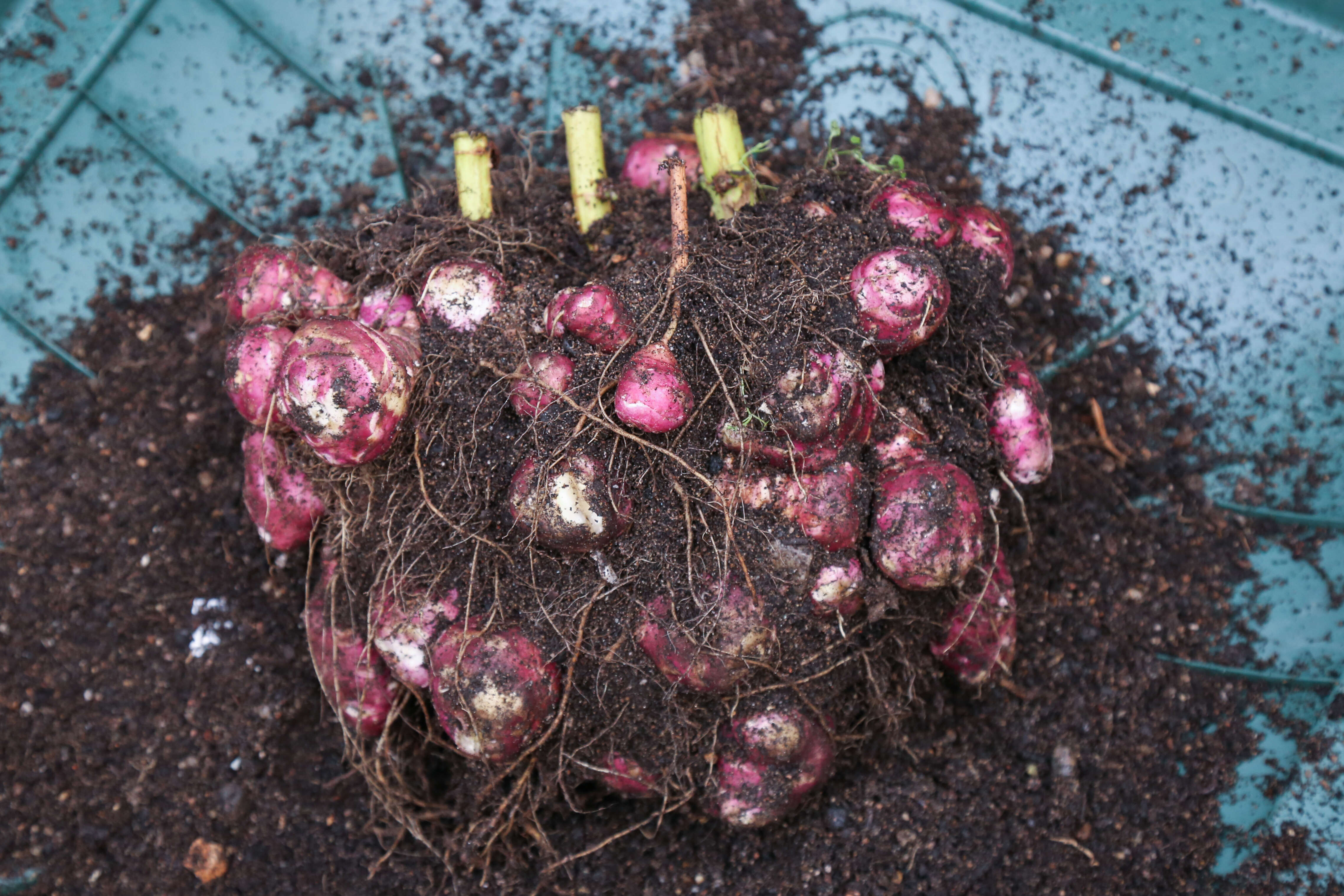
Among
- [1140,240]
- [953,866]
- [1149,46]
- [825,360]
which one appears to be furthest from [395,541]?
[1149,46]

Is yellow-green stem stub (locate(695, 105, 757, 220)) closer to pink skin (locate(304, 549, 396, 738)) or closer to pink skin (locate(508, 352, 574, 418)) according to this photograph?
pink skin (locate(508, 352, 574, 418))

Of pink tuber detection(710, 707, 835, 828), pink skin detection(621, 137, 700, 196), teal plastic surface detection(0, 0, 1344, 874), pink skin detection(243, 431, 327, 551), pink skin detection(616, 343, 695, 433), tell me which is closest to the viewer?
pink skin detection(616, 343, 695, 433)

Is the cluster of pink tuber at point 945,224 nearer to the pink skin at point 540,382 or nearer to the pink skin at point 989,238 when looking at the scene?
the pink skin at point 989,238

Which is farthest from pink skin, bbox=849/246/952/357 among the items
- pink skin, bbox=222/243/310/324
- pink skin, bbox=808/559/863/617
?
pink skin, bbox=222/243/310/324

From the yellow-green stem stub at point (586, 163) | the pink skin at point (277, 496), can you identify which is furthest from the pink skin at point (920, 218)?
the pink skin at point (277, 496)

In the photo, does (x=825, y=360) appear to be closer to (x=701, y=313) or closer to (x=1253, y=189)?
(x=701, y=313)

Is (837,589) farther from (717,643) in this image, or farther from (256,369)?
(256,369)

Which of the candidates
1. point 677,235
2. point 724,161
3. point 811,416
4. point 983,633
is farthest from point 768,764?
point 724,161
